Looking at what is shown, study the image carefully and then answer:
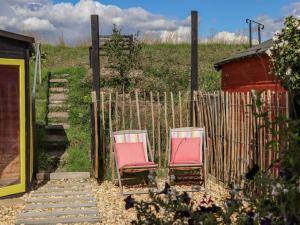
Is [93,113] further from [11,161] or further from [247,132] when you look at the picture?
[247,132]

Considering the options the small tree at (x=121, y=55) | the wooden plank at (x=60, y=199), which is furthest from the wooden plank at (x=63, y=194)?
the small tree at (x=121, y=55)

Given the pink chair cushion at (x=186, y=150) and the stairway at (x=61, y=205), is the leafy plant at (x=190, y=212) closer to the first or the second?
the stairway at (x=61, y=205)

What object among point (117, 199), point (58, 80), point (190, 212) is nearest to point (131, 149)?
point (117, 199)

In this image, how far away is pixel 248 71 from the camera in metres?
10.5

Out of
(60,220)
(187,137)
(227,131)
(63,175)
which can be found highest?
(227,131)

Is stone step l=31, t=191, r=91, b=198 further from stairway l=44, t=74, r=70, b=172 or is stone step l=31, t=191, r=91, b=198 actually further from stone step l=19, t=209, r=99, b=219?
stairway l=44, t=74, r=70, b=172

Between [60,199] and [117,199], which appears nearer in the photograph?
[60,199]

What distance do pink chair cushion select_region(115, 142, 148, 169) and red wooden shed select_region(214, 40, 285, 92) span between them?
8.43 ft

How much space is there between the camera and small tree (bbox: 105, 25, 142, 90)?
14.6 meters

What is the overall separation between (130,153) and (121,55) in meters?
7.12

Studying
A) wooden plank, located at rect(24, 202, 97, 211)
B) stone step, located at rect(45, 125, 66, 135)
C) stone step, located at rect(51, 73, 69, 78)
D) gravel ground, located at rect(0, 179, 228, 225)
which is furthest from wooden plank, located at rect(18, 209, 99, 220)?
stone step, located at rect(51, 73, 69, 78)

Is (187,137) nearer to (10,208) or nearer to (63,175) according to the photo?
(63,175)

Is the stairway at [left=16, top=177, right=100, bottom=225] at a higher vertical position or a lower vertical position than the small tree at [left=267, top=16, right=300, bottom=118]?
lower

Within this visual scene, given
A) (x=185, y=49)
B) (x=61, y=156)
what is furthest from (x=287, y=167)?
(x=185, y=49)
